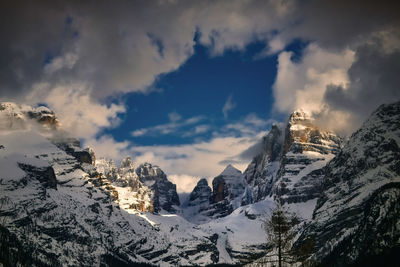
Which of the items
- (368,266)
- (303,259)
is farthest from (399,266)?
(303,259)

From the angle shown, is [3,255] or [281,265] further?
[3,255]

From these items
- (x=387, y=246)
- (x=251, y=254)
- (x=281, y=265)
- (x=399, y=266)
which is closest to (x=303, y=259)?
(x=281, y=265)

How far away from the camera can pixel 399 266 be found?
6225 inches

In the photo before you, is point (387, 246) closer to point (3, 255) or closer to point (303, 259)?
point (3, 255)

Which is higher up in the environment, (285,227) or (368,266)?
(368,266)

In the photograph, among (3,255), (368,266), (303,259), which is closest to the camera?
(303,259)

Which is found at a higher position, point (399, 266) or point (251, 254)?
point (399, 266)

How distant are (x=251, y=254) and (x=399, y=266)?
139499 mm

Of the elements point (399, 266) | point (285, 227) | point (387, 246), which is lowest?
point (285, 227)

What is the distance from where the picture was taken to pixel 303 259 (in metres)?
36.6

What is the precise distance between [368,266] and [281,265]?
561 ft

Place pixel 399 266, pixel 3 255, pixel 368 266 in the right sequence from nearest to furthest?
pixel 399 266 < pixel 3 255 < pixel 368 266

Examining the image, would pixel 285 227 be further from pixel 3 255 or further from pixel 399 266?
pixel 3 255

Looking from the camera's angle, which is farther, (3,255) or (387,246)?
(387,246)
